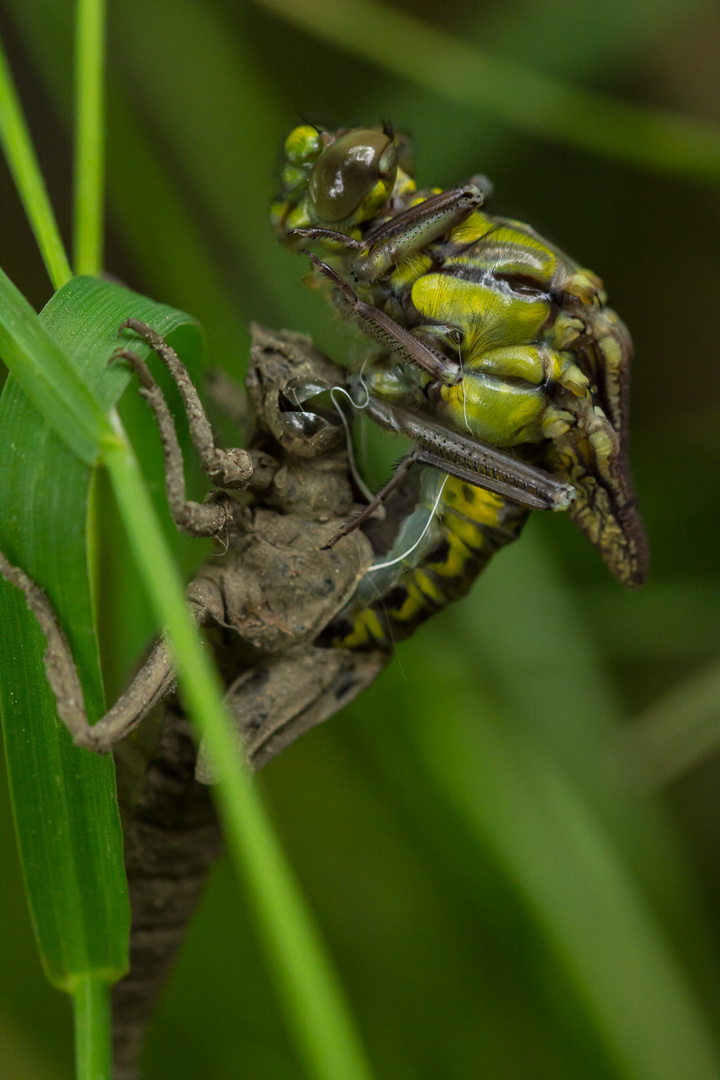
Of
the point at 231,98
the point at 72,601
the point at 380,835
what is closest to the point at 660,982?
the point at 380,835

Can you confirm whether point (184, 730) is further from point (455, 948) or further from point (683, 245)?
point (683, 245)

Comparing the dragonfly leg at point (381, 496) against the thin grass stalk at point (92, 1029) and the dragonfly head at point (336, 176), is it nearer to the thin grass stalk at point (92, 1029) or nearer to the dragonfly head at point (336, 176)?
the dragonfly head at point (336, 176)

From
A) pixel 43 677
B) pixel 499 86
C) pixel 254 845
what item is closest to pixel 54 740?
pixel 43 677

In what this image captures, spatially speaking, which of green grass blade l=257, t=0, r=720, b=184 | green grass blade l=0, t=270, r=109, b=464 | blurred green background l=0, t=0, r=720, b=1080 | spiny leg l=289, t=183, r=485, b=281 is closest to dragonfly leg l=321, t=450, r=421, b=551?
spiny leg l=289, t=183, r=485, b=281

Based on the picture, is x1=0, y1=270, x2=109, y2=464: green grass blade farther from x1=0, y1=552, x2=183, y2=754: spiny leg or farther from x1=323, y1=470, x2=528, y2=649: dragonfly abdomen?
x1=323, y1=470, x2=528, y2=649: dragonfly abdomen

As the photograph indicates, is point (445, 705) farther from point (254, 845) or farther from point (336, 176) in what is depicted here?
point (254, 845)

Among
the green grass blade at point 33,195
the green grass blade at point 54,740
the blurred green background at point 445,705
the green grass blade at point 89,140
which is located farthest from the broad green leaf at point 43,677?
the blurred green background at point 445,705
